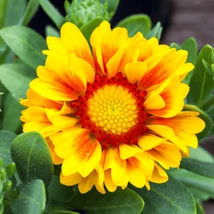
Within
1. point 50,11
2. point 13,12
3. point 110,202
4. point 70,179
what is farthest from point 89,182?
point 13,12

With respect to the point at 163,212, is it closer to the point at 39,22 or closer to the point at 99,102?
the point at 99,102

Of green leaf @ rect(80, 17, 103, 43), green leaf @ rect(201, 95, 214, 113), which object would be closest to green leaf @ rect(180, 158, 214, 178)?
green leaf @ rect(201, 95, 214, 113)

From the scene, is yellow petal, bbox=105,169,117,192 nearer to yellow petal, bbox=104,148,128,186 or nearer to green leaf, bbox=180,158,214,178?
yellow petal, bbox=104,148,128,186

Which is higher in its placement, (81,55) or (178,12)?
(81,55)

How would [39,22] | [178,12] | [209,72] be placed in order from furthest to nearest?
[178,12], [39,22], [209,72]

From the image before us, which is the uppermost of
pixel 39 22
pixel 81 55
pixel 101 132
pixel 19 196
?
pixel 81 55

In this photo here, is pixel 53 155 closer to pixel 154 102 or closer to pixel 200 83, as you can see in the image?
pixel 154 102

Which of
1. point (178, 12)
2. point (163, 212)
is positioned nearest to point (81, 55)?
point (163, 212)
